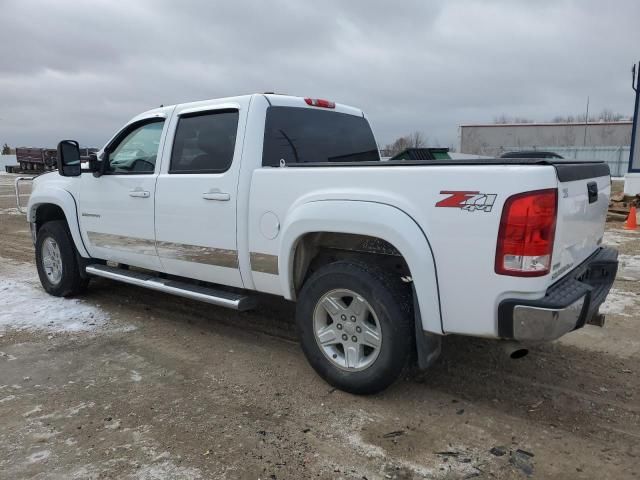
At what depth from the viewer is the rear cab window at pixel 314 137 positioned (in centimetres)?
427

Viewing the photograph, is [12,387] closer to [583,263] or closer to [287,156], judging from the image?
[287,156]

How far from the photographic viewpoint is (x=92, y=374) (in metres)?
4.12

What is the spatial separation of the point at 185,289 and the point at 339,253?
1.58m

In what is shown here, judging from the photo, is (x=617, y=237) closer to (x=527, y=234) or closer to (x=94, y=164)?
(x=527, y=234)

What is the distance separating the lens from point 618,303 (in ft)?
18.9

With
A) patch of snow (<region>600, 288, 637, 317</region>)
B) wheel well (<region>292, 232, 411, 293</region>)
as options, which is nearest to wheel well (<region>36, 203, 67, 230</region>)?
wheel well (<region>292, 232, 411, 293</region>)

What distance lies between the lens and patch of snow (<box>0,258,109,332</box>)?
17.4 feet

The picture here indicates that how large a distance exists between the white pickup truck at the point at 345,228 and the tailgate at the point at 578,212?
2 cm

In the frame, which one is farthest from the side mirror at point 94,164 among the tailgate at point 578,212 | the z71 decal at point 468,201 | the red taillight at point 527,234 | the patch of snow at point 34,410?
the tailgate at point 578,212

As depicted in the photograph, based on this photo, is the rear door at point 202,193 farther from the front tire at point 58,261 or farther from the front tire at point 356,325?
the front tire at point 58,261

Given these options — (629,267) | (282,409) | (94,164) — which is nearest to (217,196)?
(282,409)

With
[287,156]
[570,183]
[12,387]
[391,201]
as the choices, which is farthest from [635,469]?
[12,387]

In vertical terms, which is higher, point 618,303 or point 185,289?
point 185,289

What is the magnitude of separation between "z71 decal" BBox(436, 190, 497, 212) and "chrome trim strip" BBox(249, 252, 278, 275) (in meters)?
1.41
